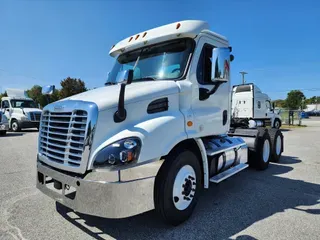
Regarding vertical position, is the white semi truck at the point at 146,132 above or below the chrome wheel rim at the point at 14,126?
above

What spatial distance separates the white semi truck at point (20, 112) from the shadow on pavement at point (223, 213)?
1522 centimetres

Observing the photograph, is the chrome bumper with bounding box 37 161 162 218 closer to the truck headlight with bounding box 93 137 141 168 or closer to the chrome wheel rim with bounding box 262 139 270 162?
the truck headlight with bounding box 93 137 141 168

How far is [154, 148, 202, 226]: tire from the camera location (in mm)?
2998

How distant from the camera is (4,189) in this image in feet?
15.3

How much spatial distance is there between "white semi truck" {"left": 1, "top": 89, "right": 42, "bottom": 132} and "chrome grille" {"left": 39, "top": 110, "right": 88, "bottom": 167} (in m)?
15.5

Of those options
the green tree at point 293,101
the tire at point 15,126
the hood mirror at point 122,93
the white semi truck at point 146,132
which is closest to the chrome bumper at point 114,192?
the white semi truck at point 146,132

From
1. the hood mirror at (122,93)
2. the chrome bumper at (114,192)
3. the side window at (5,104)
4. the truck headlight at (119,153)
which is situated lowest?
the chrome bumper at (114,192)

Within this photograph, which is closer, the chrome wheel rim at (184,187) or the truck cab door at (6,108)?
the chrome wheel rim at (184,187)

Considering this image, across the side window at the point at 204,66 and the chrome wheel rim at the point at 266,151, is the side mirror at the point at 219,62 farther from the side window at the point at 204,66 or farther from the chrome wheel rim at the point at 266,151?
the chrome wheel rim at the point at 266,151

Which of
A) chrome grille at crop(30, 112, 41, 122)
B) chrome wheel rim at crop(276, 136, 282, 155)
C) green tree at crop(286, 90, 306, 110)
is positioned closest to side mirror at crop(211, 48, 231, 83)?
chrome wheel rim at crop(276, 136, 282, 155)

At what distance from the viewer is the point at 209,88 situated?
4.00m

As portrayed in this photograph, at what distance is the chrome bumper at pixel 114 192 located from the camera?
2586mm

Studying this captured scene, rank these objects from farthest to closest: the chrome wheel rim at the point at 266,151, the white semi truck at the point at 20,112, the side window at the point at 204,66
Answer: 1. the white semi truck at the point at 20,112
2. the chrome wheel rim at the point at 266,151
3. the side window at the point at 204,66

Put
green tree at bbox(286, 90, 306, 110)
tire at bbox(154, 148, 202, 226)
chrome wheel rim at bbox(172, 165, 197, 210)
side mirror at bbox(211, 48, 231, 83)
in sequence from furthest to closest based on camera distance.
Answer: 1. green tree at bbox(286, 90, 306, 110)
2. side mirror at bbox(211, 48, 231, 83)
3. chrome wheel rim at bbox(172, 165, 197, 210)
4. tire at bbox(154, 148, 202, 226)
